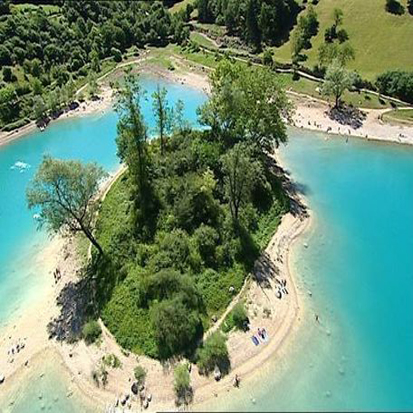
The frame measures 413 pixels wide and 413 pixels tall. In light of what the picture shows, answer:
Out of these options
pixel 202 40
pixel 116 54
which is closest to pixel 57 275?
pixel 116 54

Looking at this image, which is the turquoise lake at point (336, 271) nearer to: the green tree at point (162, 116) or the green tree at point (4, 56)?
the green tree at point (162, 116)

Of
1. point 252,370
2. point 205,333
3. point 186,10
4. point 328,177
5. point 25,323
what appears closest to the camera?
point 252,370

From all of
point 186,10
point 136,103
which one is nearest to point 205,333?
point 136,103

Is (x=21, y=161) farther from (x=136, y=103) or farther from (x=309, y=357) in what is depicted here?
(x=309, y=357)

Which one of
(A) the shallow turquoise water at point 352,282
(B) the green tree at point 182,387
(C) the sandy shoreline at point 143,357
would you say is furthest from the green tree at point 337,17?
(B) the green tree at point 182,387

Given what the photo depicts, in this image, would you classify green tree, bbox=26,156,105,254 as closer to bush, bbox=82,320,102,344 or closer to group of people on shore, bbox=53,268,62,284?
group of people on shore, bbox=53,268,62,284
